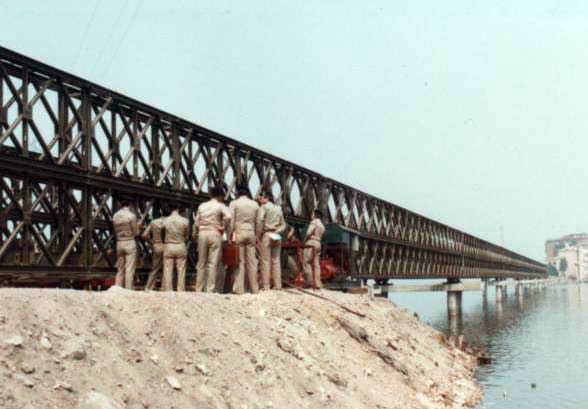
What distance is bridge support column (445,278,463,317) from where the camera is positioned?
2133 inches

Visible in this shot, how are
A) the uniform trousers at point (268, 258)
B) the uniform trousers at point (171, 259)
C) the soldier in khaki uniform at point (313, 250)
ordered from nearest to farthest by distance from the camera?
the uniform trousers at point (171, 259) → the uniform trousers at point (268, 258) → the soldier in khaki uniform at point (313, 250)

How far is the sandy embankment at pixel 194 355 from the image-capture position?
7973 millimetres

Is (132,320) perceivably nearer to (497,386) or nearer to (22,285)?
(22,285)

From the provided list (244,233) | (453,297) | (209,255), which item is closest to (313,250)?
(244,233)

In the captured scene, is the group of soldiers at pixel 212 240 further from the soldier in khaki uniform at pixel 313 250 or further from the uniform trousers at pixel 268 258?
the soldier in khaki uniform at pixel 313 250

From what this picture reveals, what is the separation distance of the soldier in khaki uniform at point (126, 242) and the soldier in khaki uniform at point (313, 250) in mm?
6280

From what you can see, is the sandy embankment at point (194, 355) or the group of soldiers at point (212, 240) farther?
the group of soldiers at point (212, 240)

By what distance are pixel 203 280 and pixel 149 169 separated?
261 inches

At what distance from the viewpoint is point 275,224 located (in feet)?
53.6

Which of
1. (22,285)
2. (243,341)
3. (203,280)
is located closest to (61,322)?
(243,341)

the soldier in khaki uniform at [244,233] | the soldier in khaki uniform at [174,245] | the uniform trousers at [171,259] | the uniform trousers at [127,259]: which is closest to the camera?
the uniform trousers at [127,259]

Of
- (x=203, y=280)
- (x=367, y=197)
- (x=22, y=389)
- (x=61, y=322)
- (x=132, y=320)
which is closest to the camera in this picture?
A: (x=22, y=389)

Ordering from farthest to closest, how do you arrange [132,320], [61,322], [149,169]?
[149,169] → [132,320] → [61,322]

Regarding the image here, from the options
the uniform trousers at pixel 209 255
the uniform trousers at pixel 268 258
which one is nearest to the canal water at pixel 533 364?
the uniform trousers at pixel 268 258
